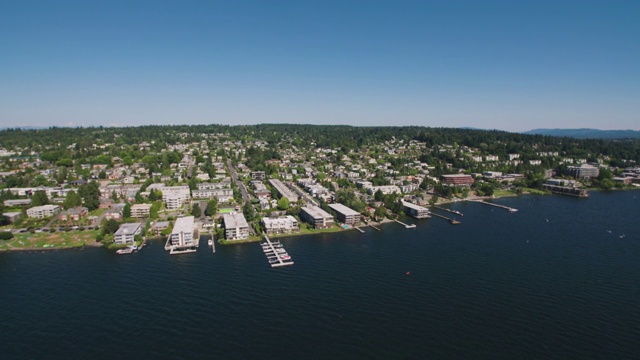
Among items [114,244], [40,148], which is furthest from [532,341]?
[40,148]

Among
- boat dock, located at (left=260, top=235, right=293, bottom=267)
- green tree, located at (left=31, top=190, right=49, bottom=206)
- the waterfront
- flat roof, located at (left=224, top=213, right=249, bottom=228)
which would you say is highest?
green tree, located at (left=31, top=190, right=49, bottom=206)

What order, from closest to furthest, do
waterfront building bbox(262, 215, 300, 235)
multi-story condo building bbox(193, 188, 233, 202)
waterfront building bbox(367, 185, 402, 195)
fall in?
waterfront building bbox(262, 215, 300, 235) → multi-story condo building bbox(193, 188, 233, 202) → waterfront building bbox(367, 185, 402, 195)

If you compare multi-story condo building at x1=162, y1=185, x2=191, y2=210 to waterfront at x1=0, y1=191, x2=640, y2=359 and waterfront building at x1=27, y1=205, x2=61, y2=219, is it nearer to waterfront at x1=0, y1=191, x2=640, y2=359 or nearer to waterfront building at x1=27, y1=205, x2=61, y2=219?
waterfront building at x1=27, y1=205, x2=61, y2=219

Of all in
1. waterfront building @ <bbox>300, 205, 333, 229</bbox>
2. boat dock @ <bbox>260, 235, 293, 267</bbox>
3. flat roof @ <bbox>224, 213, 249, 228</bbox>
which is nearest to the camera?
boat dock @ <bbox>260, 235, 293, 267</bbox>

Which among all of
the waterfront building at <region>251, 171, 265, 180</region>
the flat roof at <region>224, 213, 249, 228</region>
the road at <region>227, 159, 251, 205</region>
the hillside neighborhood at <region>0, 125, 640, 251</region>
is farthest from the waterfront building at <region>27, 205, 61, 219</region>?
the waterfront building at <region>251, 171, 265, 180</region>

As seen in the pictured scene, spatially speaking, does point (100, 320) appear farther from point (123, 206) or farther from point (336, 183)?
point (336, 183)
